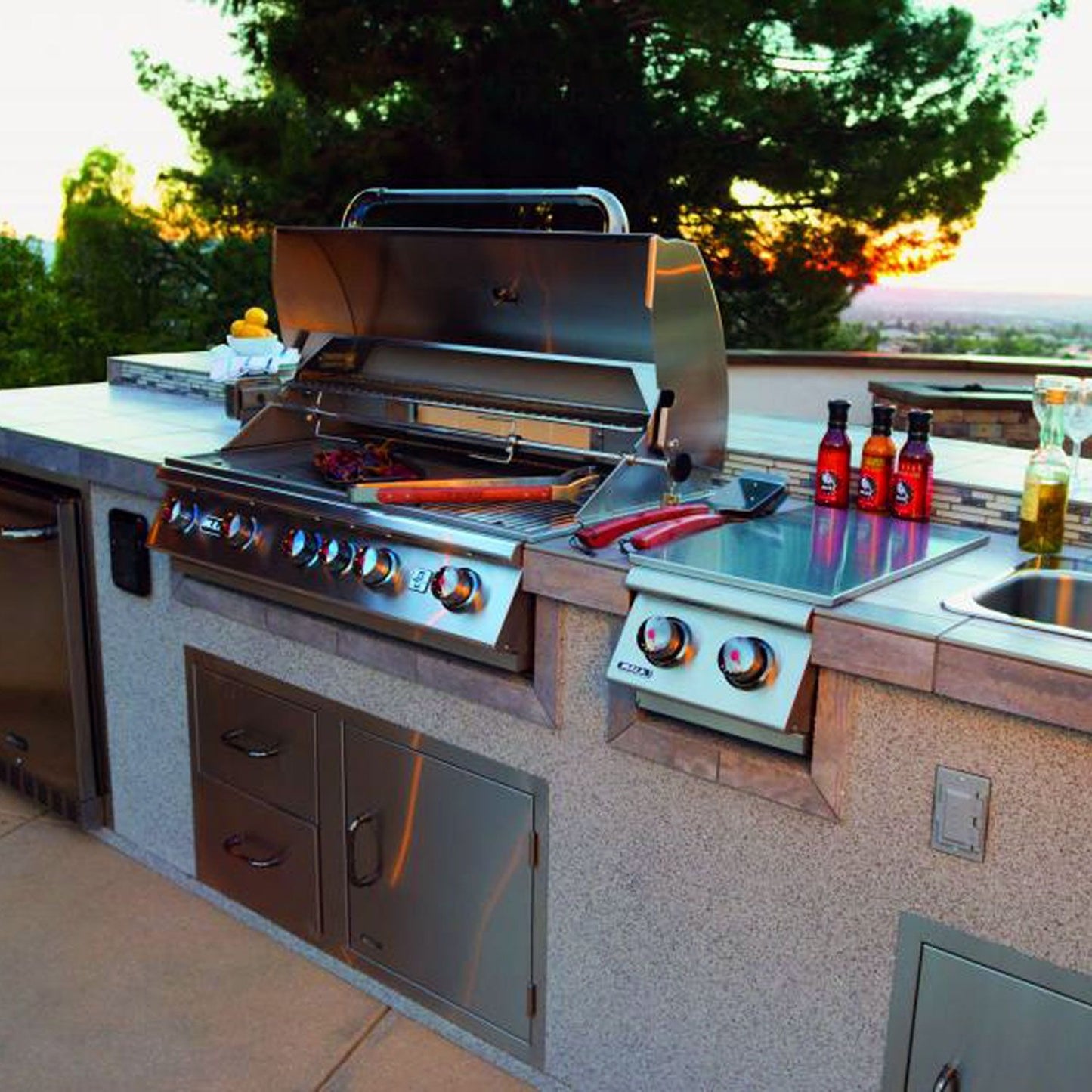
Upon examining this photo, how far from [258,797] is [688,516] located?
108 centimetres

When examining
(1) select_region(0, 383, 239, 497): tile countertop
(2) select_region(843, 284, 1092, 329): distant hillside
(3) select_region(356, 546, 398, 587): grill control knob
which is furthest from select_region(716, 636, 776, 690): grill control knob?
(2) select_region(843, 284, 1092, 329): distant hillside

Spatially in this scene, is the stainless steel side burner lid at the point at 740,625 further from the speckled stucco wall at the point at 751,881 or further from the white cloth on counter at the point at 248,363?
the white cloth on counter at the point at 248,363

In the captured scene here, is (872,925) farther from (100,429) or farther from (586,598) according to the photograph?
(100,429)

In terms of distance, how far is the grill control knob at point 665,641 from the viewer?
1762 mm

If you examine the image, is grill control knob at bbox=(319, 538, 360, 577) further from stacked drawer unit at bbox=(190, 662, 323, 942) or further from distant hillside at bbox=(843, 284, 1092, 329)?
distant hillside at bbox=(843, 284, 1092, 329)

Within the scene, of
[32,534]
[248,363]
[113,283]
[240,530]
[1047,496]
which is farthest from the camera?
[113,283]

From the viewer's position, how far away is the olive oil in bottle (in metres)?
1.96

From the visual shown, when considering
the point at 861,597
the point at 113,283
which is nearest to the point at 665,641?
the point at 861,597

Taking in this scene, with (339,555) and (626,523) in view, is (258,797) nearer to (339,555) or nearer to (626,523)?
(339,555)

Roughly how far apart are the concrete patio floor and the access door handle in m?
0.76

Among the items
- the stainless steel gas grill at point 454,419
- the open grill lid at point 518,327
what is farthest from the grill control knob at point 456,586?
the open grill lid at point 518,327

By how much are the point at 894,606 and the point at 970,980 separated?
485 millimetres

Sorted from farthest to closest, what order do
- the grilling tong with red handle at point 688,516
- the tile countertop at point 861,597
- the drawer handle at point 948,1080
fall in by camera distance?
the grilling tong with red handle at point 688,516, the drawer handle at point 948,1080, the tile countertop at point 861,597

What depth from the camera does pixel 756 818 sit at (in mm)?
1815
